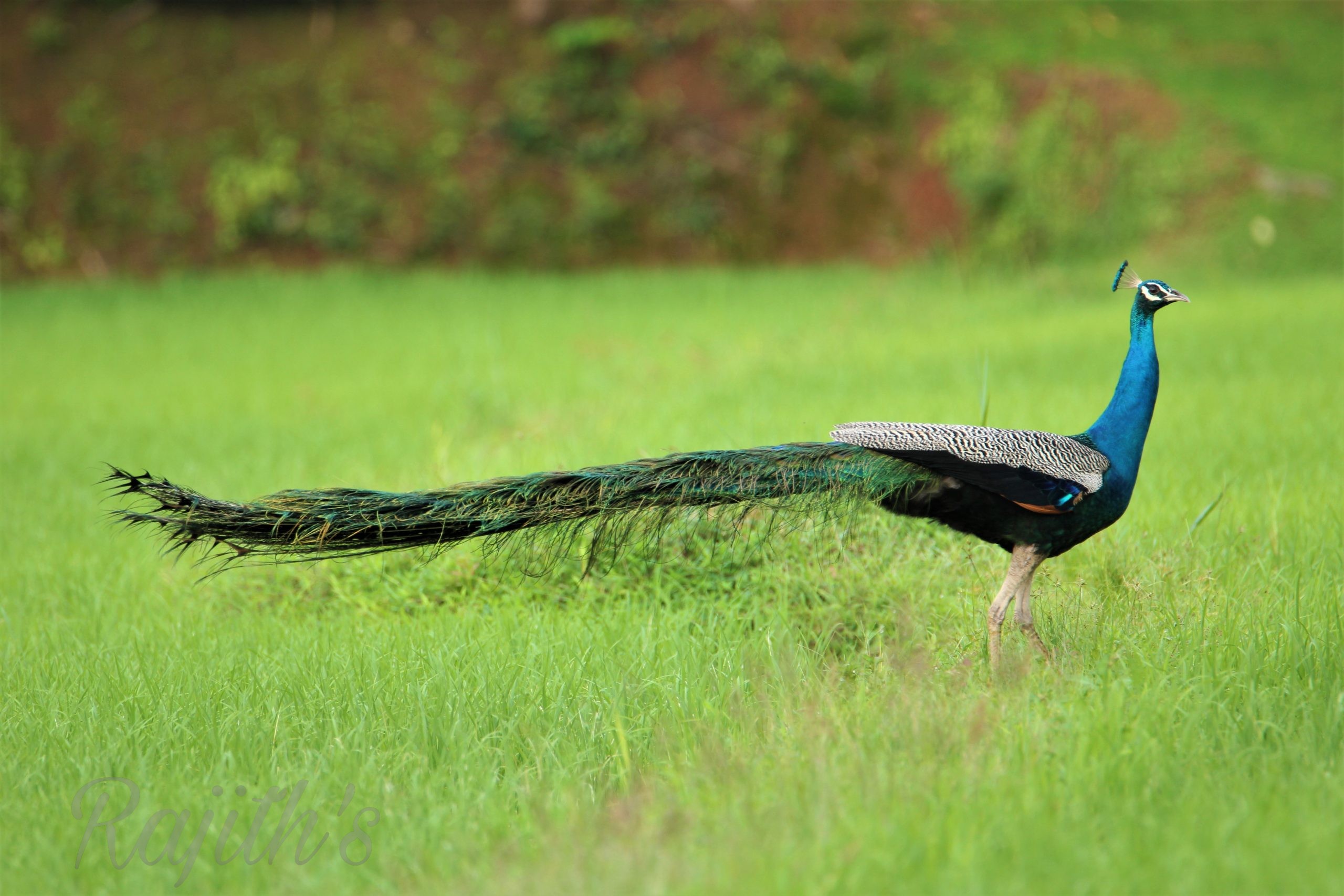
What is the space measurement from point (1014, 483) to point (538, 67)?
18.0 metres

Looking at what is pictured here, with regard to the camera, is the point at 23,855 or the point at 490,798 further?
the point at 490,798

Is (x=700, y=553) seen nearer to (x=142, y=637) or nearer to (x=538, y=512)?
(x=538, y=512)

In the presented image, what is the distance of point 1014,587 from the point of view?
13.6ft

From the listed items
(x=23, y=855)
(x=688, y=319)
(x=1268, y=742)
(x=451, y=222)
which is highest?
(x=451, y=222)

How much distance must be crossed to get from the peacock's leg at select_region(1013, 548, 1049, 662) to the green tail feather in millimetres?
506

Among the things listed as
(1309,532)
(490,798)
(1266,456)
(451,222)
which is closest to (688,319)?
(451,222)

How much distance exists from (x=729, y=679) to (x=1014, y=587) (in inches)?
40.7

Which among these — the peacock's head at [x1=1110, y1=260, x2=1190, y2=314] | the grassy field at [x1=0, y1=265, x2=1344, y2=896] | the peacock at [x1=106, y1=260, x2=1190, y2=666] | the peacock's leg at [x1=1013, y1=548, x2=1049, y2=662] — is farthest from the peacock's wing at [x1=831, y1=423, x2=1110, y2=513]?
the peacock's head at [x1=1110, y1=260, x2=1190, y2=314]

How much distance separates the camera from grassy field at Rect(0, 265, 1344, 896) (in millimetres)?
2982

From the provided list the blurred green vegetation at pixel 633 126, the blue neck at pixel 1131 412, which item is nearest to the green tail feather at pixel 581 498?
the blue neck at pixel 1131 412

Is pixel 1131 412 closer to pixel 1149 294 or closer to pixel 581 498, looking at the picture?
pixel 1149 294

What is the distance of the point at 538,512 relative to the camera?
160 inches

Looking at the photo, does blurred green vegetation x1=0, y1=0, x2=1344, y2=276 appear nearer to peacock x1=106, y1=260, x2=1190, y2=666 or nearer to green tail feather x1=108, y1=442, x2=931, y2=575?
peacock x1=106, y1=260, x2=1190, y2=666

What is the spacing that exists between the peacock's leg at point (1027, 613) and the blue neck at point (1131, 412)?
0.43m
